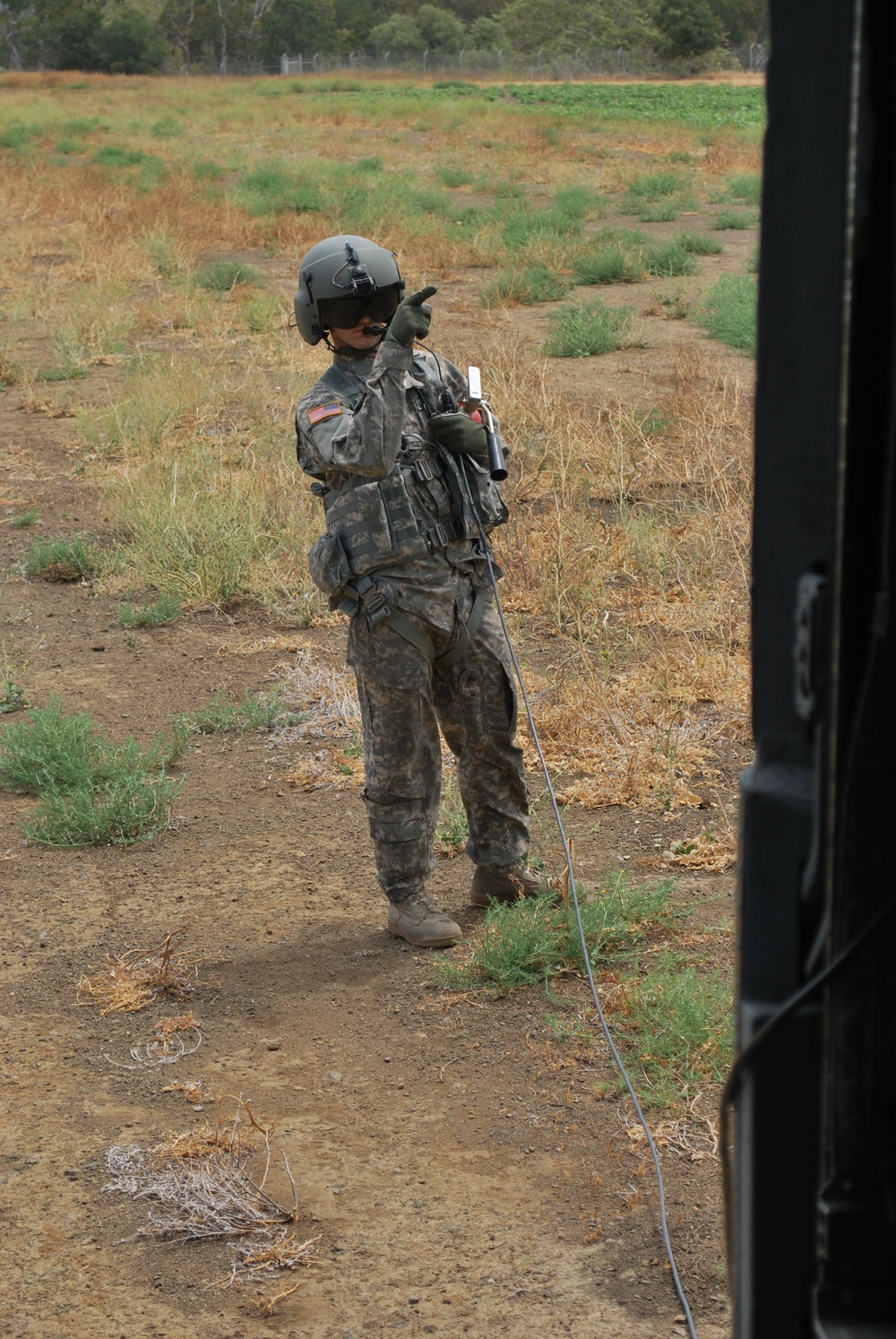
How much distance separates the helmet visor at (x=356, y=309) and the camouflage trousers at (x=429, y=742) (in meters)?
0.77

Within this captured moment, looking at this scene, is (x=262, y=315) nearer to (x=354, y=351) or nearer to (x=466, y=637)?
(x=354, y=351)

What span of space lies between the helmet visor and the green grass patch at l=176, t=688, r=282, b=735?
2.35 m

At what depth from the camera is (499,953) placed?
376 centimetres

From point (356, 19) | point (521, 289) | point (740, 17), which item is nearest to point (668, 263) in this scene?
point (521, 289)

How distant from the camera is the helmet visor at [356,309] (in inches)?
141

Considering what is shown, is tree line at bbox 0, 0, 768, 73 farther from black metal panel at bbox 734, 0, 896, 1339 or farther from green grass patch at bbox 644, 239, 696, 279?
black metal panel at bbox 734, 0, 896, 1339

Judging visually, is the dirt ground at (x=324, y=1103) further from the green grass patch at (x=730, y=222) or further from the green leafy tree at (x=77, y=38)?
the green leafy tree at (x=77, y=38)

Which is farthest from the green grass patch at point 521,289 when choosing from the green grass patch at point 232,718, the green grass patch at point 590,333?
the green grass patch at point 232,718

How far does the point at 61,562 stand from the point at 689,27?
62659 mm

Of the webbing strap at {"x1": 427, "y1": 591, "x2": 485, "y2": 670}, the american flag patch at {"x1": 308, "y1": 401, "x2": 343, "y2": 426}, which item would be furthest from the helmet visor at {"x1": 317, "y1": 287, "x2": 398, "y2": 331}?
the webbing strap at {"x1": 427, "y1": 591, "x2": 485, "y2": 670}

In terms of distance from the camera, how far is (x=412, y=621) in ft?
12.1

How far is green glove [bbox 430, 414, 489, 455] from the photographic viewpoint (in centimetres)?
361

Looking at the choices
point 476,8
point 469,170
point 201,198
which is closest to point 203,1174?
point 201,198

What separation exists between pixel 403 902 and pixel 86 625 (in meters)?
3.47
